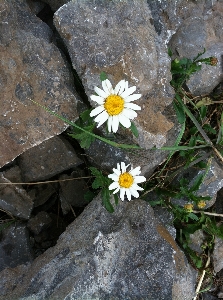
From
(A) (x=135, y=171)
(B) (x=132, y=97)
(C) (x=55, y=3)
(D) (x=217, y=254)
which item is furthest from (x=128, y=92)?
(D) (x=217, y=254)

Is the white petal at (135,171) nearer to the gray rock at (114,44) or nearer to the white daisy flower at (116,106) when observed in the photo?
the gray rock at (114,44)

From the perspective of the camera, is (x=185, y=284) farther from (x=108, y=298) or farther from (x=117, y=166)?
(x=117, y=166)

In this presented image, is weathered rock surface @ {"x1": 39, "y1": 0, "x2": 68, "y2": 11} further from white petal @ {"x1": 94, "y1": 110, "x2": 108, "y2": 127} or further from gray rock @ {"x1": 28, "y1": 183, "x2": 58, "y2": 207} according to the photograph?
gray rock @ {"x1": 28, "y1": 183, "x2": 58, "y2": 207}

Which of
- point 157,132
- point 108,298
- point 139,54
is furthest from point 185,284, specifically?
point 139,54

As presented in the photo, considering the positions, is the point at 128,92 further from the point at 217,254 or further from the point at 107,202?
the point at 217,254

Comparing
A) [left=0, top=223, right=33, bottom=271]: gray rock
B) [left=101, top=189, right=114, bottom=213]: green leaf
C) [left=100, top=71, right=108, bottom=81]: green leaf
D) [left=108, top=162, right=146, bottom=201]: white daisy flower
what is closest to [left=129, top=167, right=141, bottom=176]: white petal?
[left=108, top=162, right=146, bottom=201]: white daisy flower
